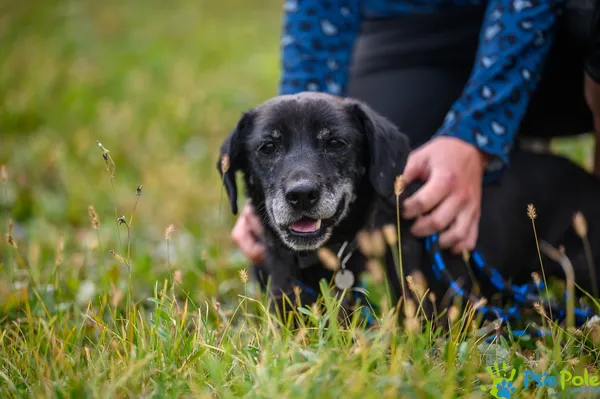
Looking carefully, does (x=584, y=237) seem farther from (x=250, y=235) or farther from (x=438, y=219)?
(x=250, y=235)

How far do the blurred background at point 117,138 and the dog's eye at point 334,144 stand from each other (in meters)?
0.56

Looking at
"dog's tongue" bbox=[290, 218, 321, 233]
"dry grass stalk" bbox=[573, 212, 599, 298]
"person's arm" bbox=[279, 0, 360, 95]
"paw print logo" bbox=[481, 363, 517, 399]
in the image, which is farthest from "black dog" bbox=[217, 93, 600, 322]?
"paw print logo" bbox=[481, 363, 517, 399]

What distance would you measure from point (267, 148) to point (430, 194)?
72 cm

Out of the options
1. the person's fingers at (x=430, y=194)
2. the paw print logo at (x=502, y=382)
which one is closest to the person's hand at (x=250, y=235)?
the person's fingers at (x=430, y=194)

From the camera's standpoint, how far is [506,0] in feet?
9.69

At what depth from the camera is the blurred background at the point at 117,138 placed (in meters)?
3.48

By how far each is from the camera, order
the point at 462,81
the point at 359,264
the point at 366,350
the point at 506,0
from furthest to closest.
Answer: the point at 462,81
the point at 506,0
the point at 359,264
the point at 366,350

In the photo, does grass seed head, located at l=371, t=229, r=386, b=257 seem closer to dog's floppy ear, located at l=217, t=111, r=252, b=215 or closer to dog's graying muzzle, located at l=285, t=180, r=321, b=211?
dog's graying muzzle, located at l=285, t=180, r=321, b=211

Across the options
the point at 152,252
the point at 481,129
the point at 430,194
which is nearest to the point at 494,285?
the point at 430,194

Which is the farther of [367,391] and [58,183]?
[58,183]

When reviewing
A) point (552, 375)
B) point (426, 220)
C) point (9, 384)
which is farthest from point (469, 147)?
point (9, 384)

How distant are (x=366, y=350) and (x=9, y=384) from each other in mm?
1048

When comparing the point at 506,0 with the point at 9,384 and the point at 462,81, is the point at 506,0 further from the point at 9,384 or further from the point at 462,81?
the point at 9,384

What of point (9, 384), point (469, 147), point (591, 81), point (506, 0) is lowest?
point (9, 384)
